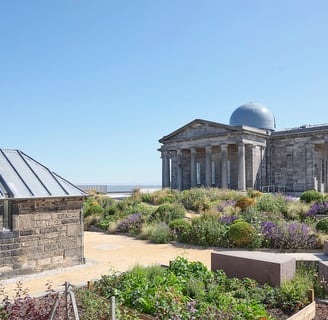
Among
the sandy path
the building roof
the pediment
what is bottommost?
the sandy path

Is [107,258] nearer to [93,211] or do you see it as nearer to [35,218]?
[35,218]

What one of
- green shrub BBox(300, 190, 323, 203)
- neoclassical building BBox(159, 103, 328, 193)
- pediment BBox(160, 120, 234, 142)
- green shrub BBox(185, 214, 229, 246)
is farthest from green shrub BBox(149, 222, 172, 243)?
pediment BBox(160, 120, 234, 142)

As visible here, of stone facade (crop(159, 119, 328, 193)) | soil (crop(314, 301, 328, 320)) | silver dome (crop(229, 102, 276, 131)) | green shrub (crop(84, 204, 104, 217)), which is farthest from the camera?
silver dome (crop(229, 102, 276, 131))

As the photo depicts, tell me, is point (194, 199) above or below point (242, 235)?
above

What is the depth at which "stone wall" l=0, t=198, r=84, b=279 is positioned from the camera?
823 centimetres

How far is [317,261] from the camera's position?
745 centimetres

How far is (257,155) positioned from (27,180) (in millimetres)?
26907

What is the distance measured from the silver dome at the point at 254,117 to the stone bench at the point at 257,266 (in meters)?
30.5

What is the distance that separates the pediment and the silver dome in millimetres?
5330

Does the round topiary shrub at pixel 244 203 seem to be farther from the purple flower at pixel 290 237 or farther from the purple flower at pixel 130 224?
the purple flower at pixel 130 224

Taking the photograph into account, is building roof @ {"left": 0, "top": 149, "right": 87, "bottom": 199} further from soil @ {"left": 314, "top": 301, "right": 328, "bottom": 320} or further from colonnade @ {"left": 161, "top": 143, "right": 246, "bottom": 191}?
colonnade @ {"left": 161, "top": 143, "right": 246, "bottom": 191}

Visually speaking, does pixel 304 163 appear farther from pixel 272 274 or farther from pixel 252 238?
pixel 272 274

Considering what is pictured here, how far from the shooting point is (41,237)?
8.84 meters

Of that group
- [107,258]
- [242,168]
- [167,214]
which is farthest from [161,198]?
[107,258]
